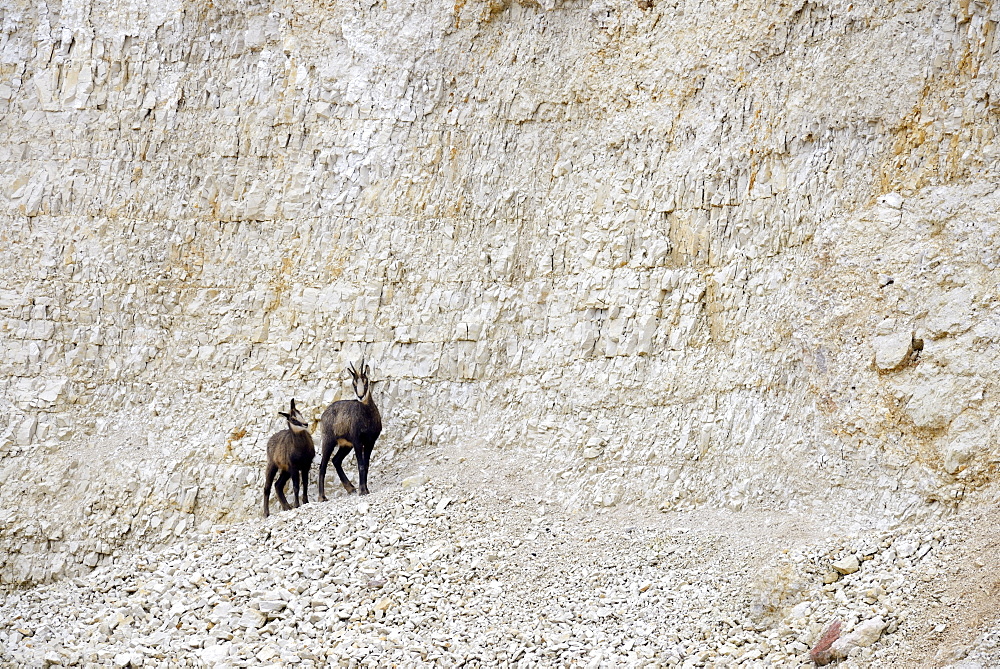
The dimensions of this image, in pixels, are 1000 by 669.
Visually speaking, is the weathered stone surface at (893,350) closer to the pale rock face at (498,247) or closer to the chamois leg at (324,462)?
the pale rock face at (498,247)

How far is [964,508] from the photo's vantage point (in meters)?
9.16

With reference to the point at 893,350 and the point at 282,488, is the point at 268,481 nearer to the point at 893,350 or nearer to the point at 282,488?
the point at 282,488

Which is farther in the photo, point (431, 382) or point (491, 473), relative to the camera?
point (431, 382)

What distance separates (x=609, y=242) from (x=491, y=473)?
330cm

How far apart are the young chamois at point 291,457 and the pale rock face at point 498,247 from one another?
964 millimetres

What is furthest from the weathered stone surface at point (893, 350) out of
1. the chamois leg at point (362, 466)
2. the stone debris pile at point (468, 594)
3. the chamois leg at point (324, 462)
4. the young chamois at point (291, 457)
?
the young chamois at point (291, 457)

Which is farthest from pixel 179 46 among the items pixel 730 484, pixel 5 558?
pixel 730 484

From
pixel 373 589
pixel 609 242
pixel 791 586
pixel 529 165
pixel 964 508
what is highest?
pixel 529 165

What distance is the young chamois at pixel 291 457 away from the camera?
12.5 metres

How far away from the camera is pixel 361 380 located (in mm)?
13430

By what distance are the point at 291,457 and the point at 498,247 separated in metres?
4.00

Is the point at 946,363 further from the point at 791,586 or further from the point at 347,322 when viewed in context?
the point at 347,322

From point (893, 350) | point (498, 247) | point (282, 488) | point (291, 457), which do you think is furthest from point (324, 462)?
point (893, 350)

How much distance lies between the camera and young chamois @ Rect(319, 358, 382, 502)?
12.4 metres
